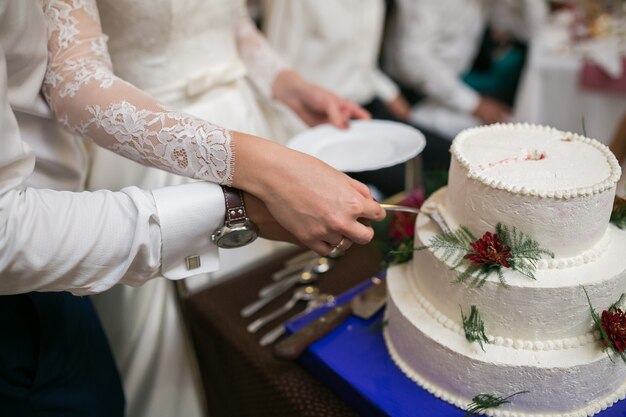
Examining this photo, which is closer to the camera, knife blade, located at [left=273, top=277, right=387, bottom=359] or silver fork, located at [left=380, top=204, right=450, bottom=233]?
silver fork, located at [left=380, top=204, right=450, bottom=233]

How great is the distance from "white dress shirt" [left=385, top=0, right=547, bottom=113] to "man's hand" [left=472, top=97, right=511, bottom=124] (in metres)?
0.03

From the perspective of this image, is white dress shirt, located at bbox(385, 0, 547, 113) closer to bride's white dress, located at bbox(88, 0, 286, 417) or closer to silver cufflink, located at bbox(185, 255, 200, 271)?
bride's white dress, located at bbox(88, 0, 286, 417)

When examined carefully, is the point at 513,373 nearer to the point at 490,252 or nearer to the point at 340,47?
the point at 490,252

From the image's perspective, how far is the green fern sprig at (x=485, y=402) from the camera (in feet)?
2.61

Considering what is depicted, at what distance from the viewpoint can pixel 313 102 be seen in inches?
52.6

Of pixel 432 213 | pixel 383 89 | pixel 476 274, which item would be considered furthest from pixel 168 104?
pixel 383 89

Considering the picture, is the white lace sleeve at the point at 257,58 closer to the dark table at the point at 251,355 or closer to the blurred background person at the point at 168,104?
the blurred background person at the point at 168,104

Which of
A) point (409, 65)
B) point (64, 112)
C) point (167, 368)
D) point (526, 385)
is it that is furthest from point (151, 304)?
point (409, 65)

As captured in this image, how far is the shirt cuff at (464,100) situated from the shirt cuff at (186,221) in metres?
1.99

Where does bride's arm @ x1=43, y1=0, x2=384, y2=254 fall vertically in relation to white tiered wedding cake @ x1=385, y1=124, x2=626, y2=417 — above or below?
above

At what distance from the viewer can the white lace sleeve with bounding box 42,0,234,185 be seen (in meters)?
Answer: 0.80

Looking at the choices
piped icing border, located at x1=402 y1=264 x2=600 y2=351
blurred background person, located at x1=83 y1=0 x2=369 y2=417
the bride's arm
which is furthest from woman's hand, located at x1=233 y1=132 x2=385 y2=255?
blurred background person, located at x1=83 y1=0 x2=369 y2=417

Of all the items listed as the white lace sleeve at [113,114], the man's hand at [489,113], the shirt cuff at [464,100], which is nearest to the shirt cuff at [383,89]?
the shirt cuff at [464,100]

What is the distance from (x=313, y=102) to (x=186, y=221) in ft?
2.06
